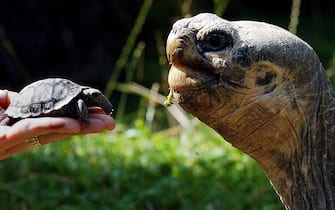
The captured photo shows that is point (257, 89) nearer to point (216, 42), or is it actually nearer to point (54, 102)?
point (216, 42)

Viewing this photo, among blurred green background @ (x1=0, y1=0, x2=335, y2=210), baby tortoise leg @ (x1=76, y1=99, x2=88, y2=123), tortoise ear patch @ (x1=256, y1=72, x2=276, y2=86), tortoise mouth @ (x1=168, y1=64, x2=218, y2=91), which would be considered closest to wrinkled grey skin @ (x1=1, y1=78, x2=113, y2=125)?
baby tortoise leg @ (x1=76, y1=99, x2=88, y2=123)

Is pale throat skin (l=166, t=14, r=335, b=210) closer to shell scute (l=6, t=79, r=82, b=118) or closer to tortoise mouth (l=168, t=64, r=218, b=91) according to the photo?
tortoise mouth (l=168, t=64, r=218, b=91)

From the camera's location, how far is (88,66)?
7.39 meters

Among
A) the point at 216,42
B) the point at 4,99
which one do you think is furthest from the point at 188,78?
the point at 4,99

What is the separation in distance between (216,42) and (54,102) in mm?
573

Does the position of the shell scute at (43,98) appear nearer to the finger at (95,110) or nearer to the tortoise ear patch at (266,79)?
the finger at (95,110)

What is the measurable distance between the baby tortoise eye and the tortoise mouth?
0.05 metres

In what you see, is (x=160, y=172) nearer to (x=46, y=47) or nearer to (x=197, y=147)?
(x=197, y=147)

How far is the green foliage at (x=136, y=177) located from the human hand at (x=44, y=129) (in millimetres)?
1747

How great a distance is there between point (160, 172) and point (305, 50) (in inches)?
97.7

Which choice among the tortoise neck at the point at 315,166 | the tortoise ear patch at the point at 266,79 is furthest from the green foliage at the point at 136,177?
the tortoise ear patch at the point at 266,79

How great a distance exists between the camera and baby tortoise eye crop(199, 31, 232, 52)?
2.16 m

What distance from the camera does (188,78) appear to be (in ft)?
7.02

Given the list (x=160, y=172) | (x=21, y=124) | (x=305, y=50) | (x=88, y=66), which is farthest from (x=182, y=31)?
(x=88, y=66)
